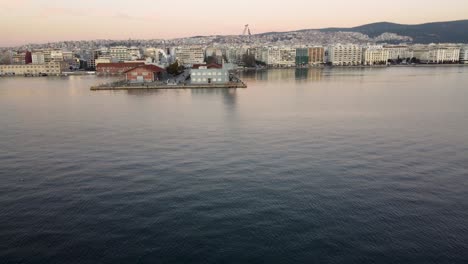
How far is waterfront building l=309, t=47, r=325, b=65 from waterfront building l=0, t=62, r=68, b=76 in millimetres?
36566

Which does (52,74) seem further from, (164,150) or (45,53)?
(164,150)

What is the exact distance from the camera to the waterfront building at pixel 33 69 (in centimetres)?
4242

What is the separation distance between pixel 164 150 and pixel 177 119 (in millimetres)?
4507

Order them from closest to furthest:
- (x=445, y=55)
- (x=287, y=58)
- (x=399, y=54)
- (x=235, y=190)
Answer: (x=235, y=190), (x=287, y=58), (x=445, y=55), (x=399, y=54)

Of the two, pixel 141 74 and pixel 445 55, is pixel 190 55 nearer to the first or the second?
pixel 141 74

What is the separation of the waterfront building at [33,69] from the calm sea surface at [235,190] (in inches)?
1323

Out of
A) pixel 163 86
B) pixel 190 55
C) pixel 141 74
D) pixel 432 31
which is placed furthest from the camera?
pixel 432 31

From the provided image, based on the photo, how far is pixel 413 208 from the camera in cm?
603

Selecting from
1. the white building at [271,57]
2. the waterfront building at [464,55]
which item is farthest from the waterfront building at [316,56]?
the waterfront building at [464,55]

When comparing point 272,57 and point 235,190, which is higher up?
point 272,57

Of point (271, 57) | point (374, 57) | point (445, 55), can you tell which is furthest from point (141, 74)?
point (445, 55)

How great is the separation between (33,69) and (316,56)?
4022 cm

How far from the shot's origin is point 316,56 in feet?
197

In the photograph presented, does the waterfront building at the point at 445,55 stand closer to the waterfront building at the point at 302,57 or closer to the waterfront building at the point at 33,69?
the waterfront building at the point at 302,57
